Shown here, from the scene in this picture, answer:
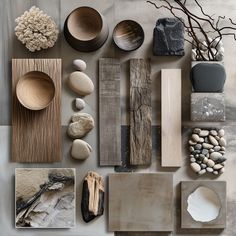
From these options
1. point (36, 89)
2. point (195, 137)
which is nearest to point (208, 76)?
point (195, 137)

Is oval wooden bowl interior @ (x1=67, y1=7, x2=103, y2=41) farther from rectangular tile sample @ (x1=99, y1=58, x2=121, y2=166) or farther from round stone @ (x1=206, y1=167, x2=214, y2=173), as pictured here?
round stone @ (x1=206, y1=167, x2=214, y2=173)

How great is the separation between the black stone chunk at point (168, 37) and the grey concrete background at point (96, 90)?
44 mm

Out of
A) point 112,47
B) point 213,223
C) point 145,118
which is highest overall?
point 112,47

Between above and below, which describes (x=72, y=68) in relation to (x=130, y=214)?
above

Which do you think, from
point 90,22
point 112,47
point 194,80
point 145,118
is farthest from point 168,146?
point 90,22

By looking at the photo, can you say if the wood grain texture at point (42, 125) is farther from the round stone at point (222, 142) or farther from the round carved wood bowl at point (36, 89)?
the round stone at point (222, 142)

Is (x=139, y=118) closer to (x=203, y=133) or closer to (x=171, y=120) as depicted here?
(x=171, y=120)

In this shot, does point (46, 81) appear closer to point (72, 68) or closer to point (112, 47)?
point (72, 68)

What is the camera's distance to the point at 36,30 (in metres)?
1.49

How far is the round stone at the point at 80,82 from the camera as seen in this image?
1.53 m

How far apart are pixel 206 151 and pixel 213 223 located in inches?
9.0

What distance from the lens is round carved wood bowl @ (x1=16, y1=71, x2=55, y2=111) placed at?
4.94 ft

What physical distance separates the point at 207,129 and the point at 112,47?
1.31ft

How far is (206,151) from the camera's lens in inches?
60.5
